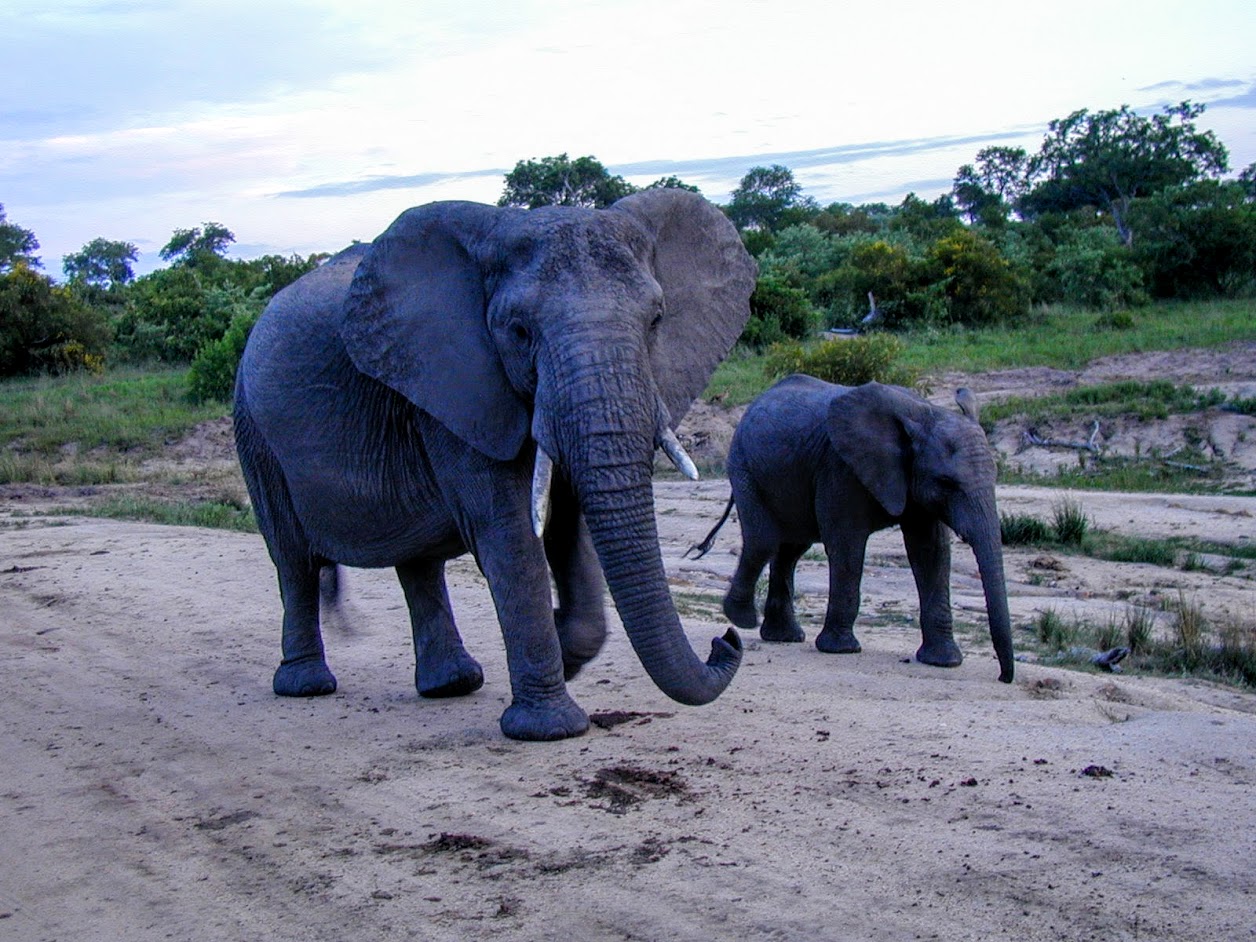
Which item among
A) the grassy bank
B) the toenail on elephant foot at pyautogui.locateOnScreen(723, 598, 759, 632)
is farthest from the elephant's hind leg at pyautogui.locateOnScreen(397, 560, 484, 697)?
the grassy bank

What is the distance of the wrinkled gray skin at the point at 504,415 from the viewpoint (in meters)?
5.09

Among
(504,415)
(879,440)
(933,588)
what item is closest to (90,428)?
(879,440)

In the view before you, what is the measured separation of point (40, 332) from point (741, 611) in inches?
840

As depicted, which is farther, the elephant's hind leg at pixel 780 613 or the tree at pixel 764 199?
the tree at pixel 764 199

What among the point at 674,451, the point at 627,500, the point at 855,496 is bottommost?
the point at 855,496

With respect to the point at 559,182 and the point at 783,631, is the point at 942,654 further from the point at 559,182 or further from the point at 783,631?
the point at 559,182

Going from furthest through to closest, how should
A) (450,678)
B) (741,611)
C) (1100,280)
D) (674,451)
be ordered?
(1100,280), (741,611), (450,678), (674,451)

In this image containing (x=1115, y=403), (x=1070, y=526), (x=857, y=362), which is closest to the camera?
(x=1070, y=526)

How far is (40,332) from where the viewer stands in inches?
1064

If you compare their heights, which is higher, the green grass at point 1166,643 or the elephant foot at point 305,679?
the elephant foot at point 305,679

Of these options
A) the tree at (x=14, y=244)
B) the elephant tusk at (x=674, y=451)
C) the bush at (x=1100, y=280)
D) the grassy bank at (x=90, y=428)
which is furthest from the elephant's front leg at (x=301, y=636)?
the tree at (x=14, y=244)

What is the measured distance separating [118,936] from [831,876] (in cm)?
197

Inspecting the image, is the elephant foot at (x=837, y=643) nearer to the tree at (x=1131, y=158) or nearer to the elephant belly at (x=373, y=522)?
the elephant belly at (x=373, y=522)

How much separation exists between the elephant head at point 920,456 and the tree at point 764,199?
41.4 metres
